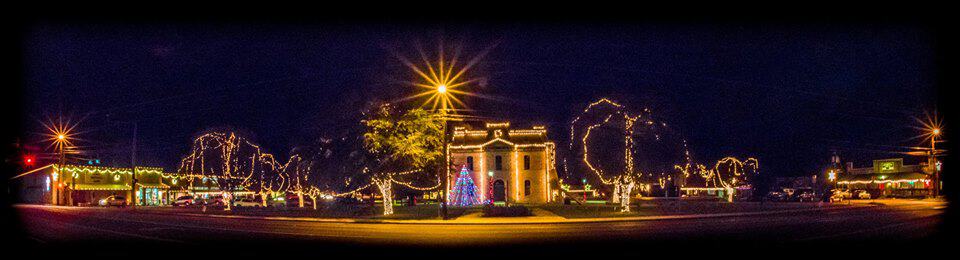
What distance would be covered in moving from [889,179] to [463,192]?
59544 millimetres

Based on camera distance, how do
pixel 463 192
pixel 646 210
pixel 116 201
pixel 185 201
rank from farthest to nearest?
pixel 116 201 < pixel 185 201 < pixel 463 192 < pixel 646 210

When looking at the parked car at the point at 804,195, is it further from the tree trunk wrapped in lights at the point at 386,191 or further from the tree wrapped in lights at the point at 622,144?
the tree trunk wrapped in lights at the point at 386,191

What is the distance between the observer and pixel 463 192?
2430 inches

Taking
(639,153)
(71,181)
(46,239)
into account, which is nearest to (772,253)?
(46,239)

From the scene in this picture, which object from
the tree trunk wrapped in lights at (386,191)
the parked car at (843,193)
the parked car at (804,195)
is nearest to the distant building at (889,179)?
the parked car at (843,193)

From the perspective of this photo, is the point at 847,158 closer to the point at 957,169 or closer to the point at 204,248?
the point at 957,169

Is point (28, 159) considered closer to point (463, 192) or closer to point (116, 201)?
point (463, 192)

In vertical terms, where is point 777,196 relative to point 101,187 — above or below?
below

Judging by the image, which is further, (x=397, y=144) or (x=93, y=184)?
(x=93, y=184)

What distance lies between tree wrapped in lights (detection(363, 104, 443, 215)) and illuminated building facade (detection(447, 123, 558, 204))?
898 inches

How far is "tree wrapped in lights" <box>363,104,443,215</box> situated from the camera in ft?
140

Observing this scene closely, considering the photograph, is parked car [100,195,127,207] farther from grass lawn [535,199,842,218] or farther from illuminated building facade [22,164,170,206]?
grass lawn [535,199,842,218]

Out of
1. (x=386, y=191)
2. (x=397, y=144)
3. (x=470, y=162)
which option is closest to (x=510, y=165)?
(x=470, y=162)

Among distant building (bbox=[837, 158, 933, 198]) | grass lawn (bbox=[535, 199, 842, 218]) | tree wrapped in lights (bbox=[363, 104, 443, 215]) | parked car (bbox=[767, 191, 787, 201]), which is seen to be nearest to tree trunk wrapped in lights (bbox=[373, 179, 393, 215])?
tree wrapped in lights (bbox=[363, 104, 443, 215])
